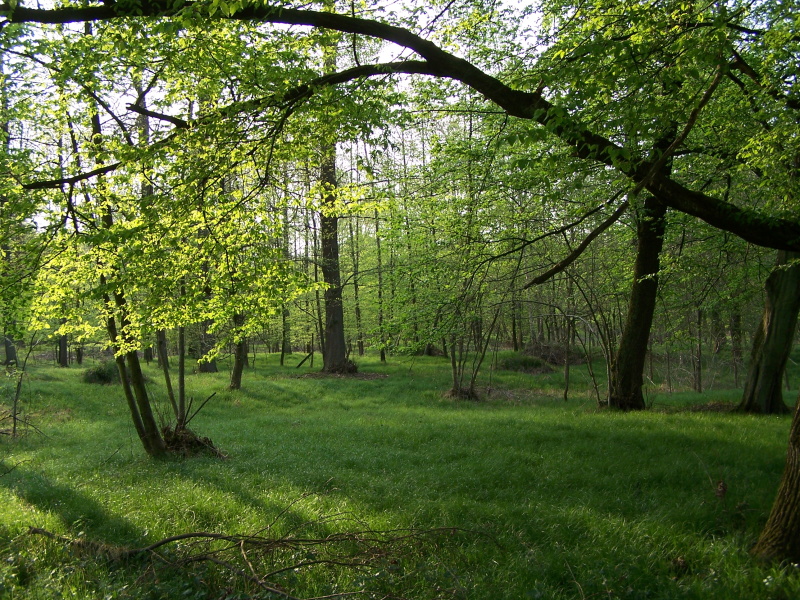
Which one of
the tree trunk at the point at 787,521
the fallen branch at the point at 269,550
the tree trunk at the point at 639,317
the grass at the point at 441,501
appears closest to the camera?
the grass at the point at 441,501

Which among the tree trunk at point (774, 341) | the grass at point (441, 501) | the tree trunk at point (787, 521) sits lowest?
the grass at point (441, 501)

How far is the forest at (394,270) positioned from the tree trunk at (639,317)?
0.08 meters

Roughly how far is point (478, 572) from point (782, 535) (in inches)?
116

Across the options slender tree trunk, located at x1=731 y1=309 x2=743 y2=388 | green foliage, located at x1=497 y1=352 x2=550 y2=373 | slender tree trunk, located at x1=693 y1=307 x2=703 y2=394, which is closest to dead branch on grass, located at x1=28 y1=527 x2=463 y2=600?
slender tree trunk, located at x1=693 y1=307 x2=703 y2=394

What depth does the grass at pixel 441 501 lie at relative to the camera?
4480 millimetres

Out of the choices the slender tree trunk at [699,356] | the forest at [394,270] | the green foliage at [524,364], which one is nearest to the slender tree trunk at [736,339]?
the slender tree trunk at [699,356]

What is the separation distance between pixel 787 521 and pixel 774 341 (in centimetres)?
832

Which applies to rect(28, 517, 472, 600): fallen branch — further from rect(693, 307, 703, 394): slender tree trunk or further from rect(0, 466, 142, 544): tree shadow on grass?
rect(693, 307, 703, 394): slender tree trunk

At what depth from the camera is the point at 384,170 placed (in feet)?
47.6

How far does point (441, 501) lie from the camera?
660cm

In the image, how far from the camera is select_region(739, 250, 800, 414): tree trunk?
11188 millimetres

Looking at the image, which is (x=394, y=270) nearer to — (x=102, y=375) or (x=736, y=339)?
(x=102, y=375)

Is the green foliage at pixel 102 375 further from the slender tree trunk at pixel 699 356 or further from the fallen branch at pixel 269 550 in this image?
the slender tree trunk at pixel 699 356

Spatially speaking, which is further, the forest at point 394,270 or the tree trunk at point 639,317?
the tree trunk at point 639,317
